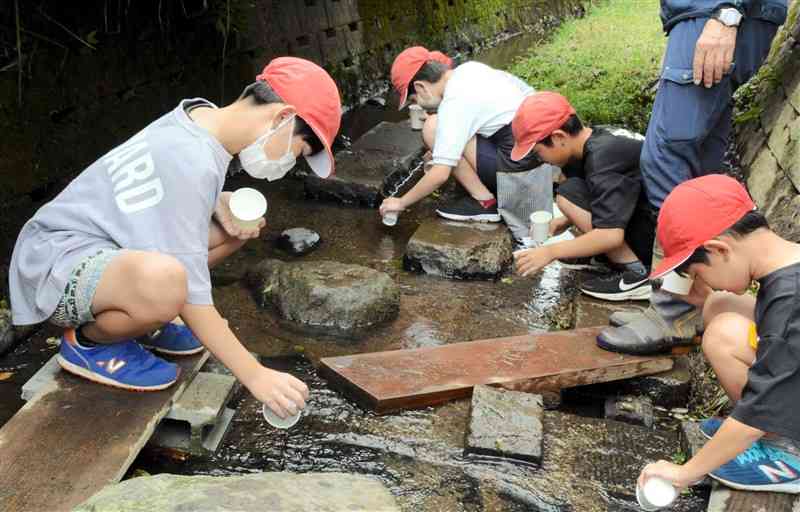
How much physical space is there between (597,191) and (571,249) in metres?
0.33

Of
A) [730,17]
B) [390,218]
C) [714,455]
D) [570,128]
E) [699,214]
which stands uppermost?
[730,17]

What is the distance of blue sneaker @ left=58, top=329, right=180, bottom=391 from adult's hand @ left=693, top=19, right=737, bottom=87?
263 cm

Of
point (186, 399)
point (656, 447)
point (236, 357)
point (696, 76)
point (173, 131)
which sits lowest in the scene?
point (656, 447)

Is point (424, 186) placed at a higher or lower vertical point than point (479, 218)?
higher

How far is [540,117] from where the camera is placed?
3.73 meters

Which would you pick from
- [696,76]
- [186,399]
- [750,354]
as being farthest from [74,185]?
[696,76]

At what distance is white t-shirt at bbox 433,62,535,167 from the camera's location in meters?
4.39

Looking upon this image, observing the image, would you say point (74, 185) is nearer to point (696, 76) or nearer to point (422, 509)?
point (422, 509)

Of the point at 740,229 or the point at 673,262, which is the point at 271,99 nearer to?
the point at 673,262

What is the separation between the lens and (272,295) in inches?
142

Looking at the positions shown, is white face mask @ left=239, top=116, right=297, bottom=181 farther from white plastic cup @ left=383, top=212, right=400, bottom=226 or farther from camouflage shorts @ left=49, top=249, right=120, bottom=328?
white plastic cup @ left=383, top=212, right=400, bottom=226

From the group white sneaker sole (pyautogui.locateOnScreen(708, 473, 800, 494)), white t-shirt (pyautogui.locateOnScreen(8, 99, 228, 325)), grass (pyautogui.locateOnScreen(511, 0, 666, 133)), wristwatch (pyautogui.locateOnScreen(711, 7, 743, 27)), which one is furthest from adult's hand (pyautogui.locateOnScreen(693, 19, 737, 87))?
grass (pyautogui.locateOnScreen(511, 0, 666, 133))

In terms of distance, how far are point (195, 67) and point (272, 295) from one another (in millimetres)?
2383

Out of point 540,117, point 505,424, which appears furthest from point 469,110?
point 505,424
